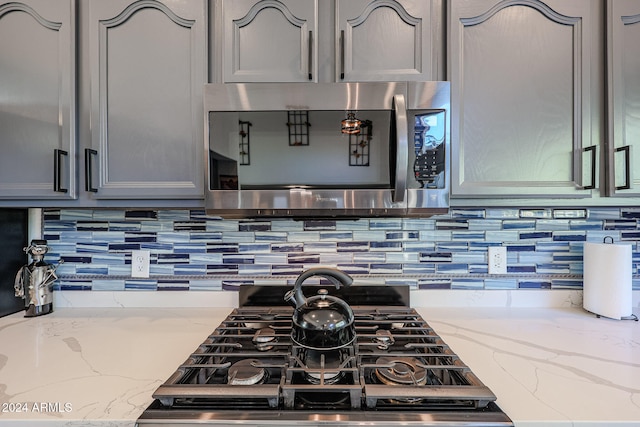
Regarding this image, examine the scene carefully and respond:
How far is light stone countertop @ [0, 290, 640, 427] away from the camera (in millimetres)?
646

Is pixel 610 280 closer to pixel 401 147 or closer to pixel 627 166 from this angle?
pixel 627 166

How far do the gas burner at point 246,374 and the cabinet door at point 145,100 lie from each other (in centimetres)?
54

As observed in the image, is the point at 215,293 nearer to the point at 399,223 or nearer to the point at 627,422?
the point at 399,223

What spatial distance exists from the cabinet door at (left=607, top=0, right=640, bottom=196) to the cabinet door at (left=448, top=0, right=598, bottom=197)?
62 mm

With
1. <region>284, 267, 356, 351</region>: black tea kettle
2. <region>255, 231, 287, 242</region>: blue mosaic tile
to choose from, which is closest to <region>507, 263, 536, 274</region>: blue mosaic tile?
<region>284, 267, 356, 351</region>: black tea kettle

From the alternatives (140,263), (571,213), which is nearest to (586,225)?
(571,213)

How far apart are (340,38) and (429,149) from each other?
0.45 m

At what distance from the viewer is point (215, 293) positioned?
53.3 inches

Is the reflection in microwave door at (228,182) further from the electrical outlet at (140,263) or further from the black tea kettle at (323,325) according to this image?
the electrical outlet at (140,263)

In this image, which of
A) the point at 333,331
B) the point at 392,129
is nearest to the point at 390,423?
the point at 333,331

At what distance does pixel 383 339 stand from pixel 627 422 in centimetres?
52

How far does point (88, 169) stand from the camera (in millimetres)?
1030

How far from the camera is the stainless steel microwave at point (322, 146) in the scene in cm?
98

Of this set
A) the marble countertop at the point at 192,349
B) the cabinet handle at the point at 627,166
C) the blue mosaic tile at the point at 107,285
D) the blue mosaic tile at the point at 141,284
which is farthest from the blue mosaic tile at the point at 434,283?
the blue mosaic tile at the point at 107,285
